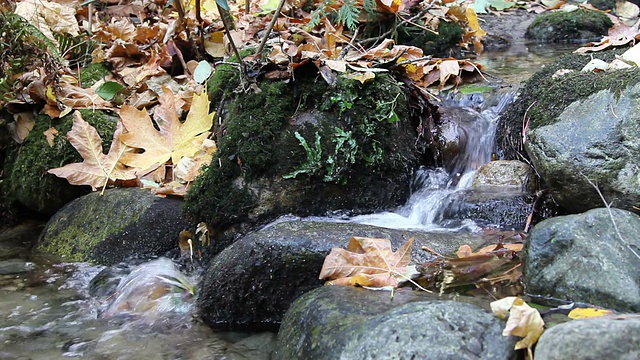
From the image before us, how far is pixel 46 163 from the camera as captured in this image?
154 inches

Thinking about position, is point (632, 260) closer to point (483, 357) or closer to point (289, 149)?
point (483, 357)

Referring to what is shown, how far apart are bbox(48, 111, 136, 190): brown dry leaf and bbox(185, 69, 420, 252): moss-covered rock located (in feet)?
2.45

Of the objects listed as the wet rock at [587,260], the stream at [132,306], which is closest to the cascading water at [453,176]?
the stream at [132,306]

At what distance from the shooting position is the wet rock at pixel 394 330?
167 centimetres

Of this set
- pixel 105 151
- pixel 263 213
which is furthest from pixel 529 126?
pixel 105 151

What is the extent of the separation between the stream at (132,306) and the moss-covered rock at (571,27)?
4342 mm

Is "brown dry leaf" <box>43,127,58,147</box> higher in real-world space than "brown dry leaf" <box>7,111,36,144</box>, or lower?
lower

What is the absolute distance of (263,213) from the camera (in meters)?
3.23

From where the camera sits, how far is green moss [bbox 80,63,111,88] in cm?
452

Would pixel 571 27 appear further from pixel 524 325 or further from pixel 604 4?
pixel 524 325

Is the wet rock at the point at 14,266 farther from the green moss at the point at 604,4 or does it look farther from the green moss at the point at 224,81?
the green moss at the point at 604,4

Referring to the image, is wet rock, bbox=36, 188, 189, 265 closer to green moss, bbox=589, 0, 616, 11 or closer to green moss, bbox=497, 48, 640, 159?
green moss, bbox=497, 48, 640, 159

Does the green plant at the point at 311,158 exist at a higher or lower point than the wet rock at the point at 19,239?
higher

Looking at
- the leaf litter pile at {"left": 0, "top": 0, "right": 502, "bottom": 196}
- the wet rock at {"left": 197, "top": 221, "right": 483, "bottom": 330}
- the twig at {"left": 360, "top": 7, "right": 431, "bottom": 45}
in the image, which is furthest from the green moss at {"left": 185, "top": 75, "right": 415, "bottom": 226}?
the twig at {"left": 360, "top": 7, "right": 431, "bottom": 45}
